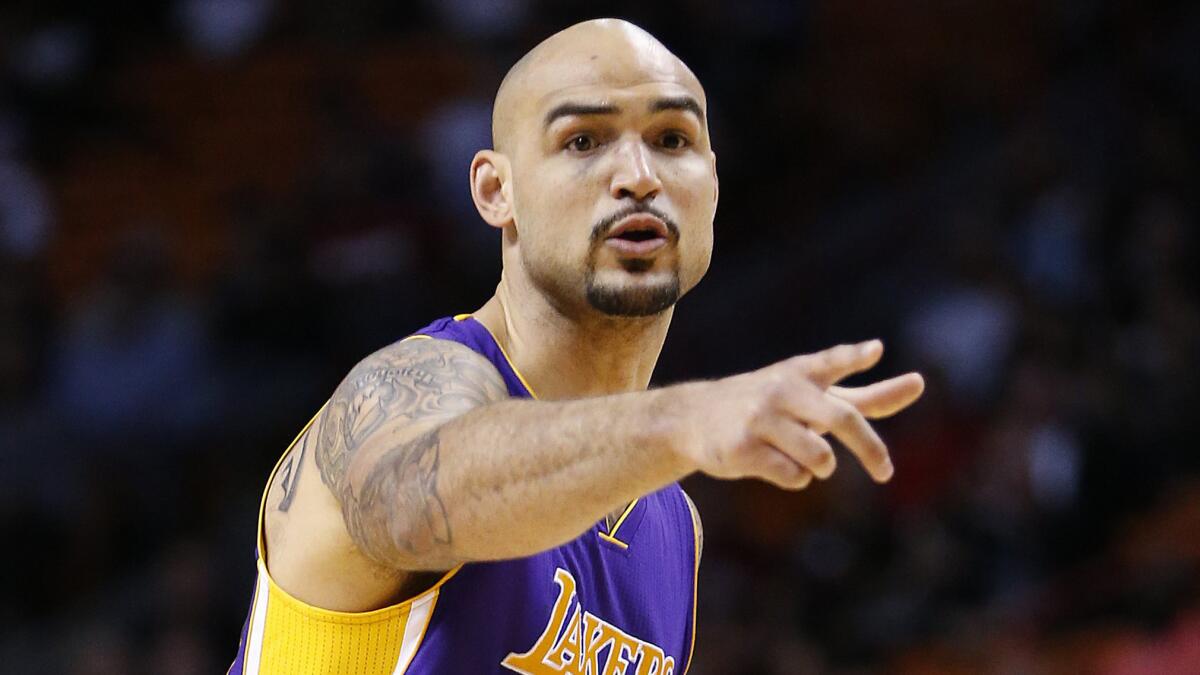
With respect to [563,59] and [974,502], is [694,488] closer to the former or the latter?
[974,502]

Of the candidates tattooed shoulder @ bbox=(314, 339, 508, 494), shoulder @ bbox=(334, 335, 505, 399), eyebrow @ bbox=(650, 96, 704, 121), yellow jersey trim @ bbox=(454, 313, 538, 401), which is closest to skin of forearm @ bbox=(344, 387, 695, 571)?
tattooed shoulder @ bbox=(314, 339, 508, 494)

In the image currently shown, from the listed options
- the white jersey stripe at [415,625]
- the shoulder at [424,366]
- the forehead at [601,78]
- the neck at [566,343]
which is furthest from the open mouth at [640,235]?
the white jersey stripe at [415,625]

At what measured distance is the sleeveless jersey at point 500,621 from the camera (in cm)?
348

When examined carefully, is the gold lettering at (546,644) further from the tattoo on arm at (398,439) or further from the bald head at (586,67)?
the bald head at (586,67)

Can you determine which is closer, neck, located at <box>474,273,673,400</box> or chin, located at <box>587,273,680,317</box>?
chin, located at <box>587,273,680,317</box>

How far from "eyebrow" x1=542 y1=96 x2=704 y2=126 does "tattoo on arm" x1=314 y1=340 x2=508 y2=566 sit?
0.69 m

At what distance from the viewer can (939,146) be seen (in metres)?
11.9

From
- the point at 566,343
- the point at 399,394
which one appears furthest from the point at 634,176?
the point at 399,394

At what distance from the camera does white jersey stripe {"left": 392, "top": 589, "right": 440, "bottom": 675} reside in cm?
346

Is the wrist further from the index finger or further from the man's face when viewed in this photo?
the man's face

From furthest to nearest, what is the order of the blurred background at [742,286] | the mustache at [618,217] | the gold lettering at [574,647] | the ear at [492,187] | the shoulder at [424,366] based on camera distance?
the blurred background at [742,286]
the ear at [492,187]
the mustache at [618,217]
the gold lettering at [574,647]
the shoulder at [424,366]

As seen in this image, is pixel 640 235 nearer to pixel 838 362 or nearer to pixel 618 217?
pixel 618 217

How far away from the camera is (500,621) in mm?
3521

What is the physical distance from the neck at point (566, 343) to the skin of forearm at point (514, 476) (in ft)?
3.10
